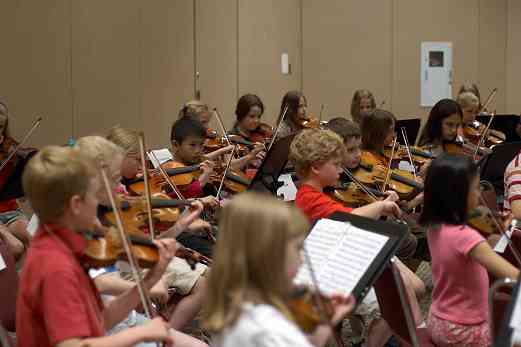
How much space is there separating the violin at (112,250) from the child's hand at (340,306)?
25.6 inches

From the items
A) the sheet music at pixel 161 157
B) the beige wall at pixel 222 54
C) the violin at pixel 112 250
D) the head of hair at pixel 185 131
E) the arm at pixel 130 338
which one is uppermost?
the beige wall at pixel 222 54

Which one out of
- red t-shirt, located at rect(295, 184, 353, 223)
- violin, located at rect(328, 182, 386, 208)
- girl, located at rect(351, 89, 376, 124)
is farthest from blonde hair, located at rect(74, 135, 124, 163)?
girl, located at rect(351, 89, 376, 124)

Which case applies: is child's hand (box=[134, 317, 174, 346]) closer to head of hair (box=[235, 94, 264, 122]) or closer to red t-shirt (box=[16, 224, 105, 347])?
red t-shirt (box=[16, 224, 105, 347])

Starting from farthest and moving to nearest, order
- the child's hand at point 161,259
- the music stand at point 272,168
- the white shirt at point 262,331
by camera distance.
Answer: the music stand at point 272,168
the child's hand at point 161,259
the white shirt at point 262,331

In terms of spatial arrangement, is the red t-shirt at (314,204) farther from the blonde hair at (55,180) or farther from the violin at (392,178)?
the blonde hair at (55,180)

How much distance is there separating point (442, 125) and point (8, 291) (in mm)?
3814

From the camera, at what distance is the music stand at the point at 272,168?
4465 mm

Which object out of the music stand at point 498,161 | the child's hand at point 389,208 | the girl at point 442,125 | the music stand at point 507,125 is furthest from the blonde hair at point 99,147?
the music stand at point 507,125

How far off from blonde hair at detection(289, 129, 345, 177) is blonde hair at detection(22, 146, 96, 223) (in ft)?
5.12

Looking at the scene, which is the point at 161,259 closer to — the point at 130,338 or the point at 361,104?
the point at 130,338

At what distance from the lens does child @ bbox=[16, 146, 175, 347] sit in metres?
1.99

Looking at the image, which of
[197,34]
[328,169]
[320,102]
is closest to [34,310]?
[328,169]

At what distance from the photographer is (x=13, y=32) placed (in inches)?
269

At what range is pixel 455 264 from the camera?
274 cm
